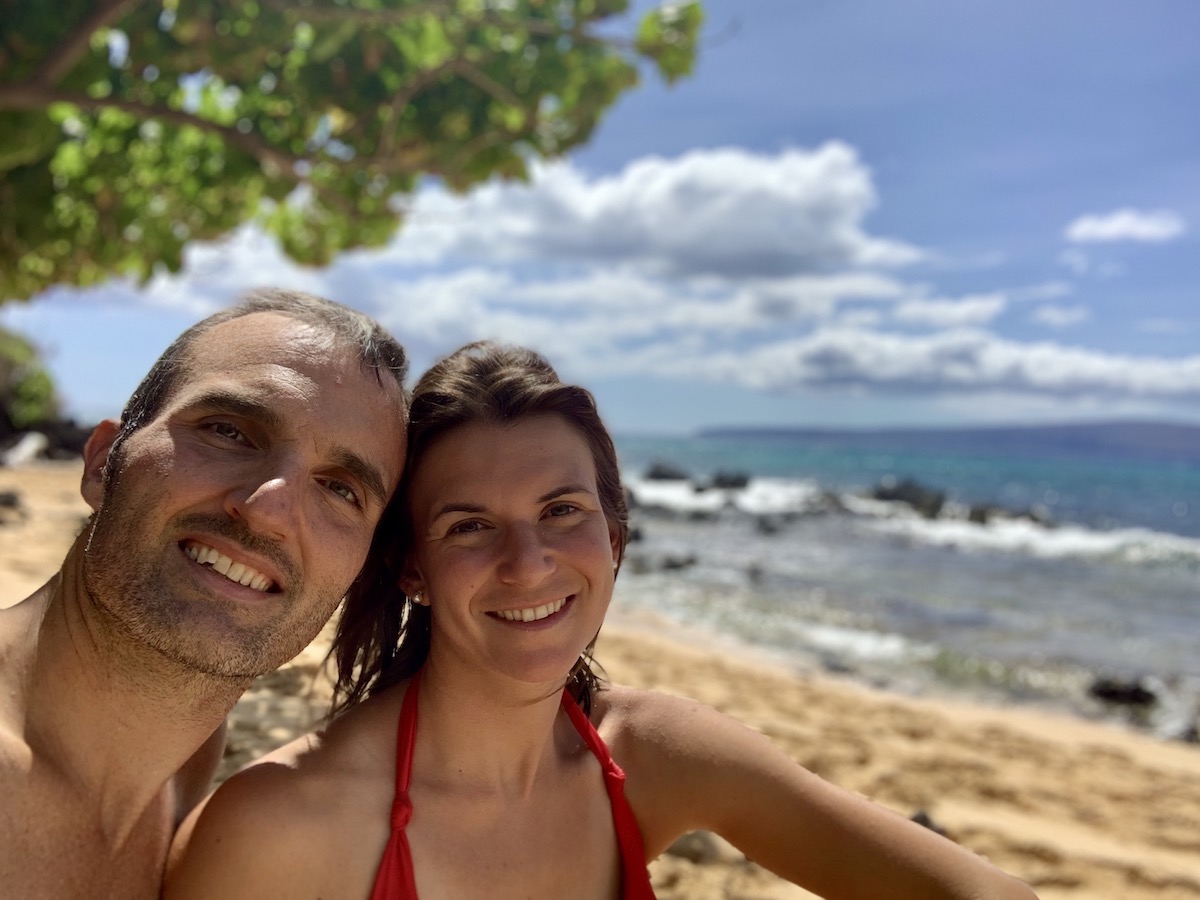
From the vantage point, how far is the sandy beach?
3.72 meters

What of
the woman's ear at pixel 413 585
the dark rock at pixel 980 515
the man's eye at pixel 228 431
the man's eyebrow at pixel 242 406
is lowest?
the dark rock at pixel 980 515

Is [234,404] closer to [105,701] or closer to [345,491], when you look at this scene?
[345,491]

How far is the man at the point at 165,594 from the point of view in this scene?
1.73m

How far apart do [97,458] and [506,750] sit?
1.13m

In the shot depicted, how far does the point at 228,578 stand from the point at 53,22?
7571 mm

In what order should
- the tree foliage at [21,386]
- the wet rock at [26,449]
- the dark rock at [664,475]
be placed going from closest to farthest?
the wet rock at [26,449] → the tree foliage at [21,386] → the dark rock at [664,475]

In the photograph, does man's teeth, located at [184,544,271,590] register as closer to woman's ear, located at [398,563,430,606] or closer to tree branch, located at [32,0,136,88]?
woman's ear, located at [398,563,430,606]

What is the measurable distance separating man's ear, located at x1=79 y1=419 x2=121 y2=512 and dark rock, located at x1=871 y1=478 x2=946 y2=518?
101ft

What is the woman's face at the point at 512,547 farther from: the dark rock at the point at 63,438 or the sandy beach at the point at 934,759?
the dark rock at the point at 63,438

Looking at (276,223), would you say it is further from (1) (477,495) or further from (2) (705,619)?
(1) (477,495)

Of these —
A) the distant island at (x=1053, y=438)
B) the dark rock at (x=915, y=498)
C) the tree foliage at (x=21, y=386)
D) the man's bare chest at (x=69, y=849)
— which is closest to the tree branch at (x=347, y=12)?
the man's bare chest at (x=69, y=849)

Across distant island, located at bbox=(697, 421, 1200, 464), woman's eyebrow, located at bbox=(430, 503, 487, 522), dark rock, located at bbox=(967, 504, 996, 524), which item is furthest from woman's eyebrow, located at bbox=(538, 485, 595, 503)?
distant island, located at bbox=(697, 421, 1200, 464)

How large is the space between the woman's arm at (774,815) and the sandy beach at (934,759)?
1371 millimetres

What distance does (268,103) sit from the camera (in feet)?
33.6
